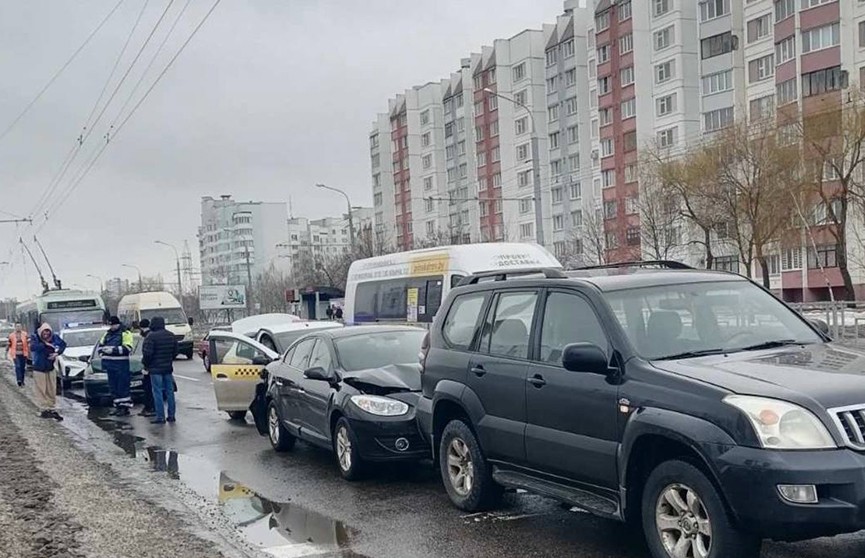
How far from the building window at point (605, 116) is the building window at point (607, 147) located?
4.44ft

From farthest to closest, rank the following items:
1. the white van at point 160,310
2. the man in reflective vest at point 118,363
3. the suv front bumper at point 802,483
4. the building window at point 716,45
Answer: the building window at point 716,45 → the white van at point 160,310 → the man in reflective vest at point 118,363 → the suv front bumper at point 802,483

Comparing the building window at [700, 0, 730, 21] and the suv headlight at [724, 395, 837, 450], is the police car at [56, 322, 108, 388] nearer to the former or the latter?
the suv headlight at [724, 395, 837, 450]

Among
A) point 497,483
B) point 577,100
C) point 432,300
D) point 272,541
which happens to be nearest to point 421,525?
point 497,483

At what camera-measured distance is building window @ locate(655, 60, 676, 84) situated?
62.5m

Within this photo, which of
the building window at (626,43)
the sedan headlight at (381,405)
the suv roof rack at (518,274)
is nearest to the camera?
the suv roof rack at (518,274)

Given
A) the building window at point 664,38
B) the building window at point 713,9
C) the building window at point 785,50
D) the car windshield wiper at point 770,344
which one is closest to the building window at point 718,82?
the building window at point 713,9

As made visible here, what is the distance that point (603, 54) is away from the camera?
69062 mm

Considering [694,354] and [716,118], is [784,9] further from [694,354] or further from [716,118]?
[694,354]

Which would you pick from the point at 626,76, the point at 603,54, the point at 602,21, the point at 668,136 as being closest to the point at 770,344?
the point at 668,136

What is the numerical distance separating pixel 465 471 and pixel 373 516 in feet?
2.98

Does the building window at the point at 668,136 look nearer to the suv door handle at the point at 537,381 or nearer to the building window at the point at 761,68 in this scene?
the building window at the point at 761,68

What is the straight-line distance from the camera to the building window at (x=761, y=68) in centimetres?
5522

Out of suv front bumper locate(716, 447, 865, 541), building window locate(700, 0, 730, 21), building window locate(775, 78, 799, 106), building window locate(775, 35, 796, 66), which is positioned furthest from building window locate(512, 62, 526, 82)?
suv front bumper locate(716, 447, 865, 541)

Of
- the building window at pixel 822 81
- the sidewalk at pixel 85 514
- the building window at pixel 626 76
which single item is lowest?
the sidewalk at pixel 85 514
